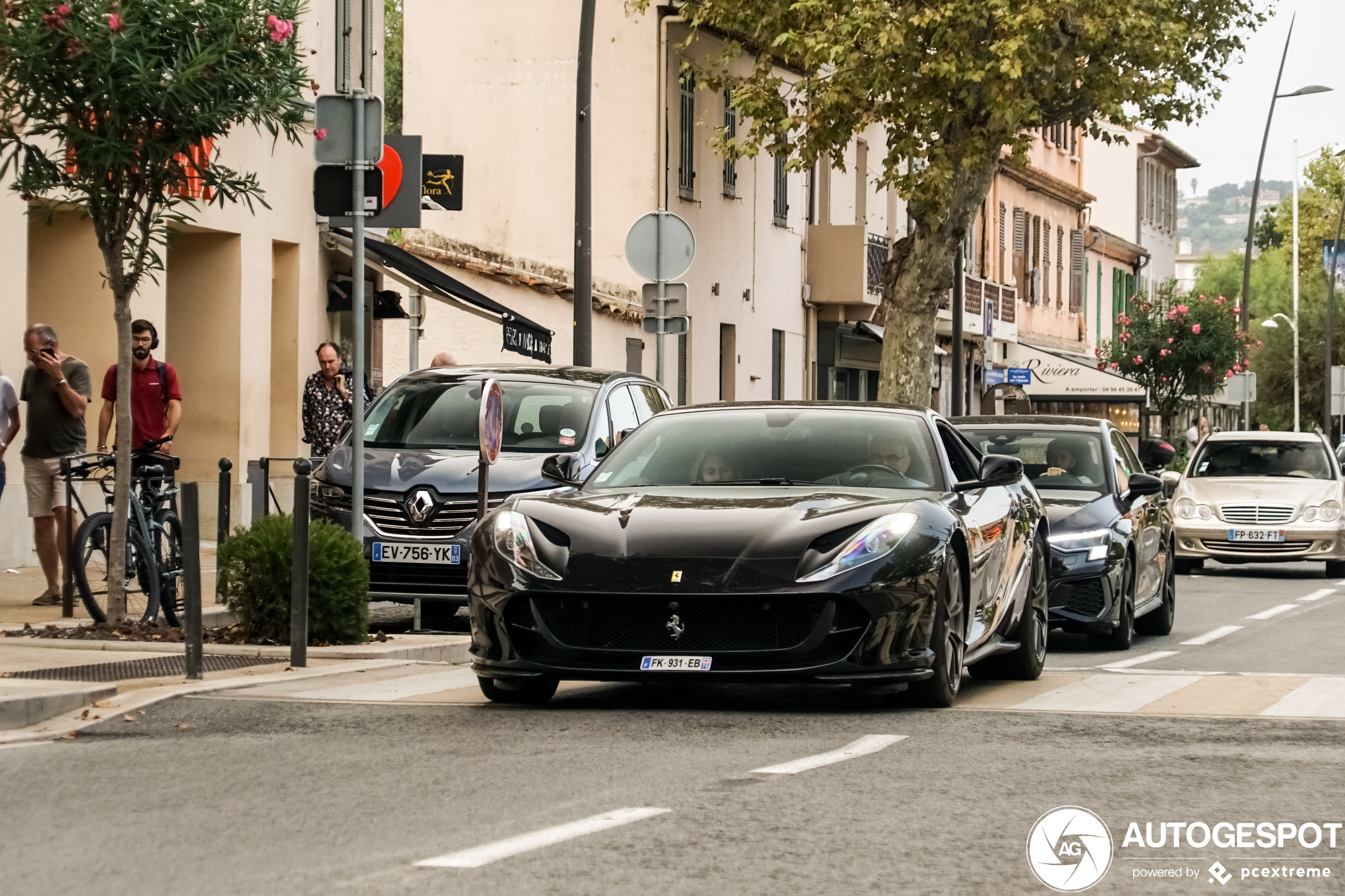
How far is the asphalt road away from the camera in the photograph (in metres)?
6.03

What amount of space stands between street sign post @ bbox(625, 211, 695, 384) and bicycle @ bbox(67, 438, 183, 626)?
290 inches

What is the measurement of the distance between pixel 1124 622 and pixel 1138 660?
3.29 ft

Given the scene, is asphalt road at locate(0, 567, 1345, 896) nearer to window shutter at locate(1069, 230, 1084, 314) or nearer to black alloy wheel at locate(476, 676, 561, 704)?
black alloy wheel at locate(476, 676, 561, 704)

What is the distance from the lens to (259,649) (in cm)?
1248

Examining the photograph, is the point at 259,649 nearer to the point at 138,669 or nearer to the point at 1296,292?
the point at 138,669

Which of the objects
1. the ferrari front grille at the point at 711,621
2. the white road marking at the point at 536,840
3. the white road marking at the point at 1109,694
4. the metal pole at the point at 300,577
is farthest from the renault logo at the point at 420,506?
the white road marking at the point at 536,840

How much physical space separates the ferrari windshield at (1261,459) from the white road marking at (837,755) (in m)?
18.7

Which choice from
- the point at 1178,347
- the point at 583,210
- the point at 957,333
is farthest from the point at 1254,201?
the point at 583,210

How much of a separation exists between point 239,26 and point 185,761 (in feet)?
18.2

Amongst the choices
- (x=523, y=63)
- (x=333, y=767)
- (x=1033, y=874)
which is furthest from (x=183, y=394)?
(x=1033, y=874)

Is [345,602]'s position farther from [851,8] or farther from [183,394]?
[851,8]

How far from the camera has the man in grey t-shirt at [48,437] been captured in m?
15.6

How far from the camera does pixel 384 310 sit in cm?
2766

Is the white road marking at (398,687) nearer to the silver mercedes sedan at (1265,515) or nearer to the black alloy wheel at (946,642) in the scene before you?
the black alloy wheel at (946,642)
